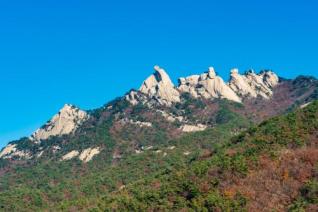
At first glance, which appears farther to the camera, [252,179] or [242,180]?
[242,180]

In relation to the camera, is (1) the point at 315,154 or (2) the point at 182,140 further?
(2) the point at 182,140

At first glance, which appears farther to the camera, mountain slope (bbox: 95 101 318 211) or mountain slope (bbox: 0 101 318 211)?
mountain slope (bbox: 0 101 318 211)

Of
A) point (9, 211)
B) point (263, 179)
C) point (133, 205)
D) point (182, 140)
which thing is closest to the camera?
point (263, 179)

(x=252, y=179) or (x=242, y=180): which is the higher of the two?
(x=242, y=180)

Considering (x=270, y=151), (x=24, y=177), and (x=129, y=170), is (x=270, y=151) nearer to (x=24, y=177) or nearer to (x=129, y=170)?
(x=129, y=170)

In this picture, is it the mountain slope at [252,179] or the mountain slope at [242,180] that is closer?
the mountain slope at [252,179]

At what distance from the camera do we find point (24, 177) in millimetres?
184250

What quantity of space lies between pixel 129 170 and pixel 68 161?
5789cm

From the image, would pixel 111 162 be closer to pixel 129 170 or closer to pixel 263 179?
pixel 129 170

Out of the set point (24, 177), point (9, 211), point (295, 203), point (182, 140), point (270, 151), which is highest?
point (24, 177)

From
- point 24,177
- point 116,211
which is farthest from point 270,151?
point 24,177

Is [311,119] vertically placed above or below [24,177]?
below

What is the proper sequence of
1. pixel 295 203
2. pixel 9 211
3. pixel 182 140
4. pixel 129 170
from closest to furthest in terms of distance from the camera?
pixel 295 203, pixel 9 211, pixel 129 170, pixel 182 140

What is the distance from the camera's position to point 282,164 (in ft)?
226
